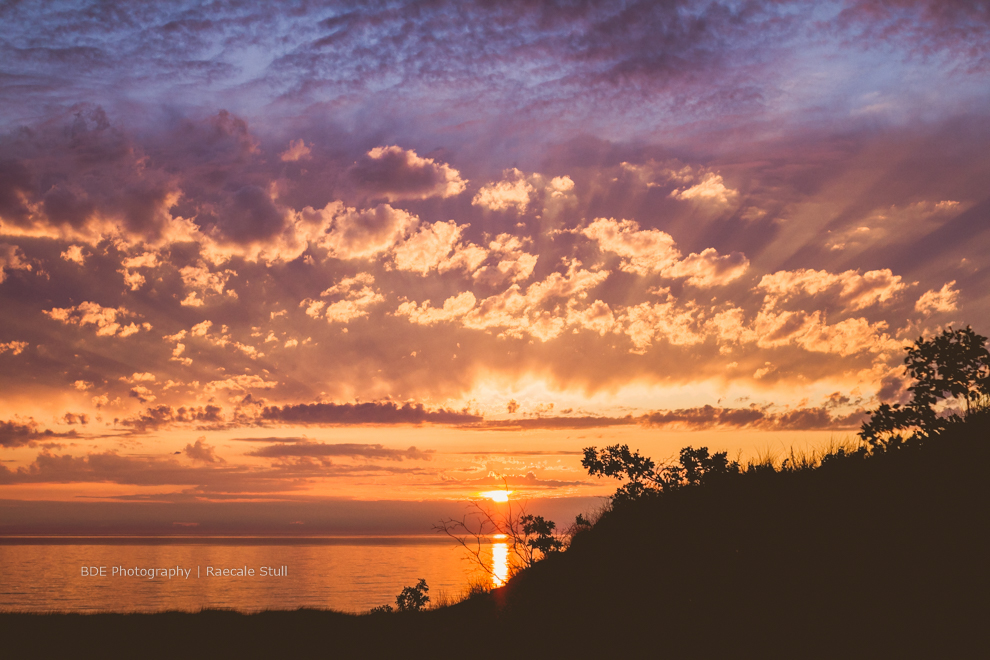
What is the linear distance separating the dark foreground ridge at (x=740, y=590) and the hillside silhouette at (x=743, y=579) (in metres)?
0.04

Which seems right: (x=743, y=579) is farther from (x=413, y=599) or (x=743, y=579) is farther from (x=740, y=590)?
(x=413, y=599)

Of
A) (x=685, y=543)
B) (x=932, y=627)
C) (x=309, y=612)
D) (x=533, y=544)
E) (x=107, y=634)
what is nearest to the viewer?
(x=932, y=627)

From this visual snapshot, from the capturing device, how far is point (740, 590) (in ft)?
42.3

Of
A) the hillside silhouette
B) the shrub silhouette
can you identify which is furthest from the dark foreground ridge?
the shrub silhouette

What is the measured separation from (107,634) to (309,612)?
717cm

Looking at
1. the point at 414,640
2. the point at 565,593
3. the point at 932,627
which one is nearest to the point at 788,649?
the point at 932,627

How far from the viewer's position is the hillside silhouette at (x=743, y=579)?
1092 centimetres

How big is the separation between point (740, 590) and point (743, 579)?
0.98 ft

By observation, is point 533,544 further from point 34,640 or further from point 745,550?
point 34,640

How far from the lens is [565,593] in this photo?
17.6 metres

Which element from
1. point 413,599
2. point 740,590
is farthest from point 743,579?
point 413,599

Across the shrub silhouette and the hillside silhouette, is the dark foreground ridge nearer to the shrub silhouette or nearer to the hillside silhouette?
the hillside silhouette

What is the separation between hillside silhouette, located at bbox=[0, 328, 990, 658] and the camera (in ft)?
35.8

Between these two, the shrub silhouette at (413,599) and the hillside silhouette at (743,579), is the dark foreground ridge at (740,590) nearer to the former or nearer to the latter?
the hillside silhouette at (743,579)
